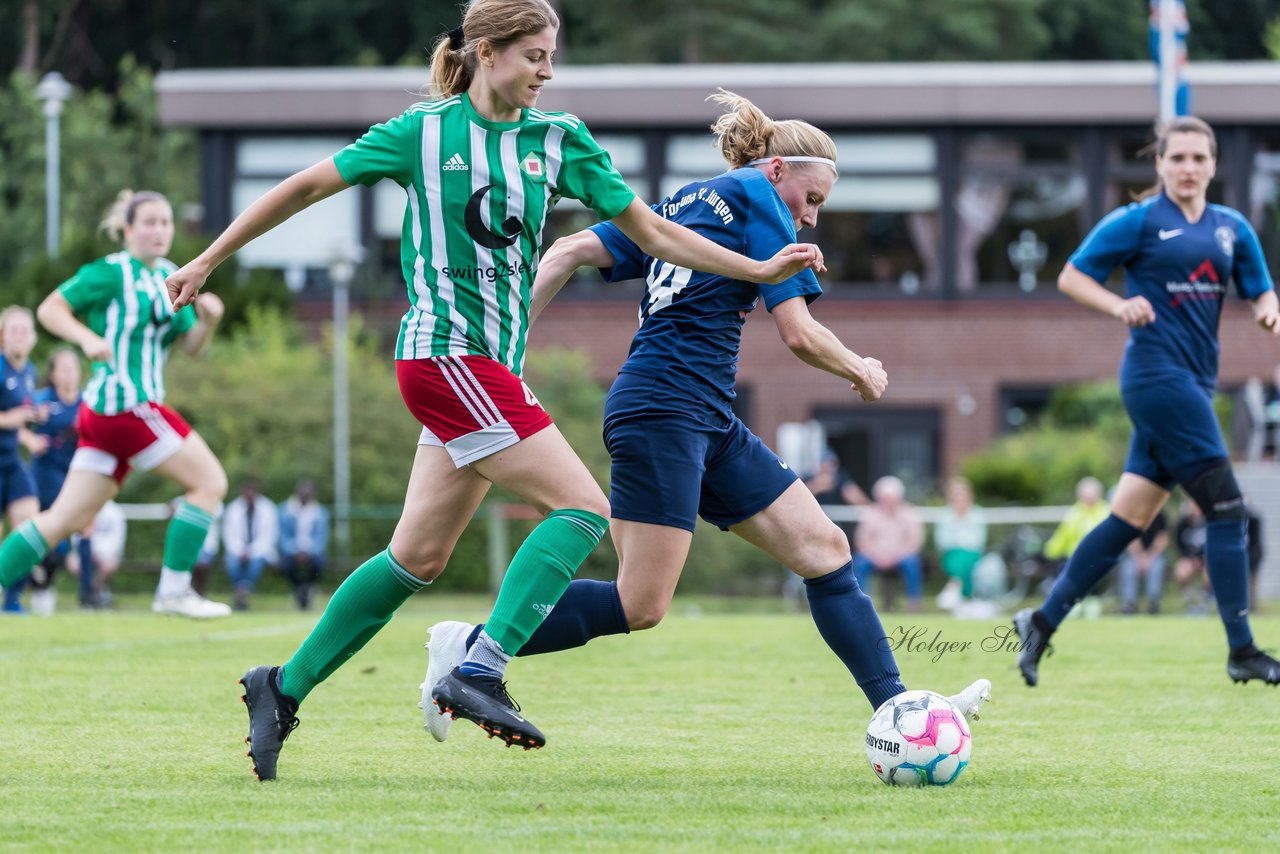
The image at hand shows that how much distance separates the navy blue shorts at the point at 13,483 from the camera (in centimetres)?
1302

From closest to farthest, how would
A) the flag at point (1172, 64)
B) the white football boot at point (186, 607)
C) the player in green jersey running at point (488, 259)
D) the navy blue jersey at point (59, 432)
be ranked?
the player in green jersey running at point (488, 259) < the white football boot at point (186, 607) < the navy blue jersey at point (59, 432) < the flag at point (1172, 64)

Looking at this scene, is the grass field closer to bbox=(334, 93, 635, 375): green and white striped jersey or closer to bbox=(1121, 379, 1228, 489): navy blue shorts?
bbox=(1121, 379, 1228, 489): navy blue shorts

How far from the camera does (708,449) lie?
17.3 feet

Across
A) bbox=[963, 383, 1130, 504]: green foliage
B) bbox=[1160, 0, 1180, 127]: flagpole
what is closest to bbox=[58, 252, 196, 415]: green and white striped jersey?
bbox=[963, 383, 1130, 504]: green foliage

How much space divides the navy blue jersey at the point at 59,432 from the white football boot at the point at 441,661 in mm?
9803

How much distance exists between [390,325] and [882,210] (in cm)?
778

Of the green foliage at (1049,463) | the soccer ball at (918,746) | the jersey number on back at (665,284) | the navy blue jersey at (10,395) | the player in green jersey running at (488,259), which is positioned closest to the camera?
the player in green jersey running at (488,259)

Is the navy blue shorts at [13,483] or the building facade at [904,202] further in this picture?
the building facade at [904,202]

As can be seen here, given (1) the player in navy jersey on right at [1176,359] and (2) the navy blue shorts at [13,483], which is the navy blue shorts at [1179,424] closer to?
(1) the player in navy jersey on right at [1176,359]

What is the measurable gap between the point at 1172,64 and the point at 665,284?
1810cm

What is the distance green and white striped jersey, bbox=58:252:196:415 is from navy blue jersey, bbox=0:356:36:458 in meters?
3.94

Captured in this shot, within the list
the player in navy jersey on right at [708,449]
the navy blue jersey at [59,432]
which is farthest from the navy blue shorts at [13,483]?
the player in navy jersey on right at [708,449]

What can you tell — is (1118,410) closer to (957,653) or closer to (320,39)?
(957,653)

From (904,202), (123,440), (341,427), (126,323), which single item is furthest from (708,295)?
(904,202)
